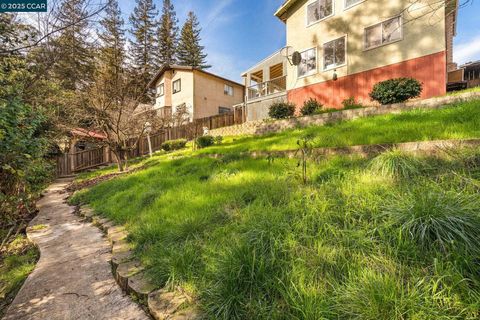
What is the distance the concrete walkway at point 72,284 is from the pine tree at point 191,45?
3539cm

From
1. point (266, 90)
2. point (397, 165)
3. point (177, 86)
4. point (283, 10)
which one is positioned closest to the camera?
point (397, 165)

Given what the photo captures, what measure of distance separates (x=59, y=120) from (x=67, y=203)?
659 centimetres

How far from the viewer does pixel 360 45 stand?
11.1 metres

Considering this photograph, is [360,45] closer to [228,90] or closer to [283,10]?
[283,10]

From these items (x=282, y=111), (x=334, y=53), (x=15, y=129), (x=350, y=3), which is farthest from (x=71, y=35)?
(x=350, y=3)

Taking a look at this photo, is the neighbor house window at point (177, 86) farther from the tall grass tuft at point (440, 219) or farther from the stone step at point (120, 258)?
the tall grass tuft at point (440, 219)

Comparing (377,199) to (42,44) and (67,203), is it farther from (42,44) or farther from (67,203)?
(67,203)

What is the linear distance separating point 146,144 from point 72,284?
17.5 meters

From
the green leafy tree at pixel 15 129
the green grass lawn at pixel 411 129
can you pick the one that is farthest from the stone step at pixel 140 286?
the green grass lawn at pixel 411 129

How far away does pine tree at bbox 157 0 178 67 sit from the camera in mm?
33875

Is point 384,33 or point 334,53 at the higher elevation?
point 384,33

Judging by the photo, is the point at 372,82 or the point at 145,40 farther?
the point at 145,40

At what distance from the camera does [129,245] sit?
10.5 ft

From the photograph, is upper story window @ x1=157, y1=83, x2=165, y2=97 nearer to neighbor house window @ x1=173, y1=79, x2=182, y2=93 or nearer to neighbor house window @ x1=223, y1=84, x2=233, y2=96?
neighbor house window @ x1=173, y1=79, x2=182, y2=93
